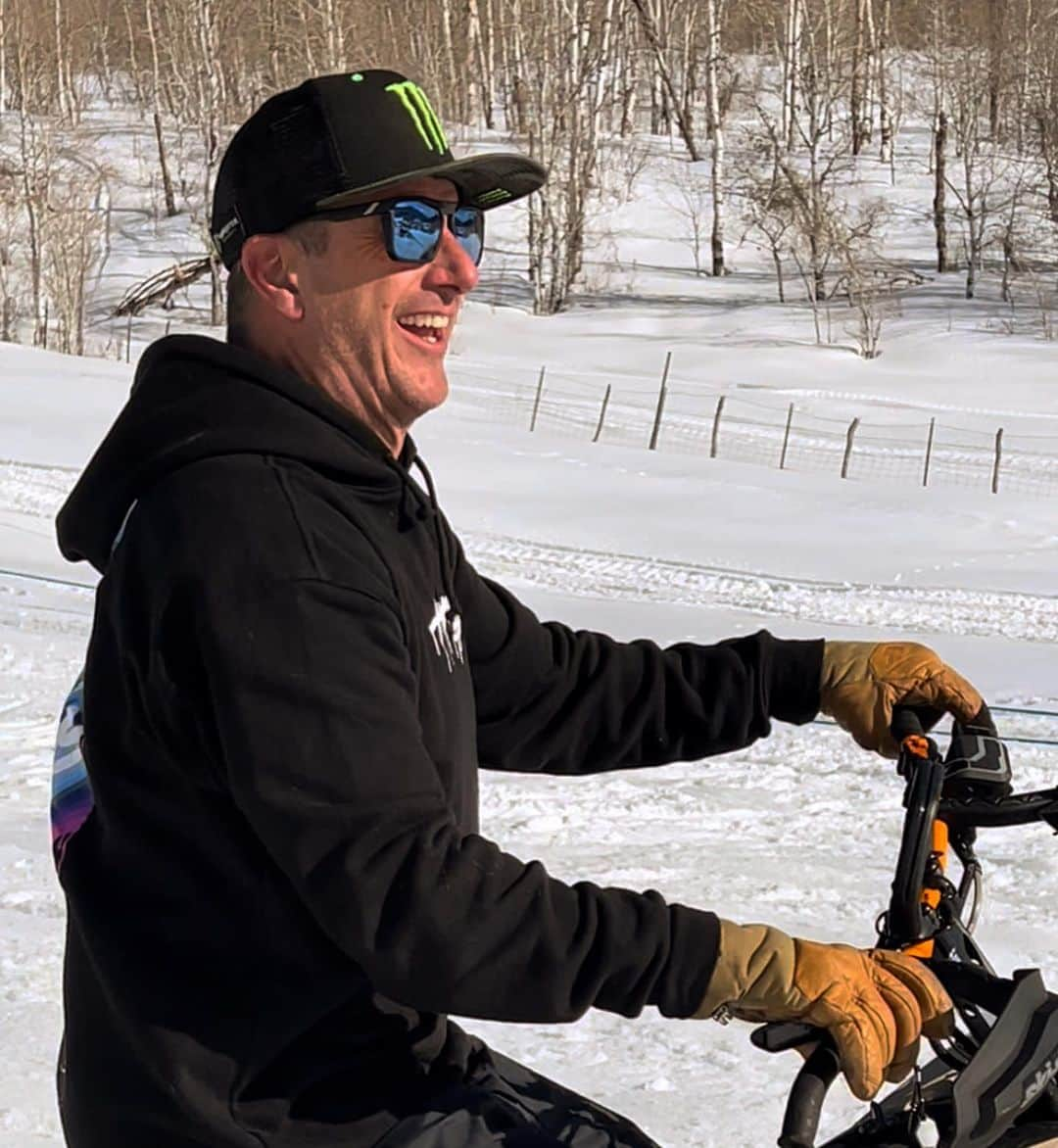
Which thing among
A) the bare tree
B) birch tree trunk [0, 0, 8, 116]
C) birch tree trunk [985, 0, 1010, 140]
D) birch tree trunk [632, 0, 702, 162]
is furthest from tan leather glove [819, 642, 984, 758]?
birch tree trunk [0, 0, 8, 116]

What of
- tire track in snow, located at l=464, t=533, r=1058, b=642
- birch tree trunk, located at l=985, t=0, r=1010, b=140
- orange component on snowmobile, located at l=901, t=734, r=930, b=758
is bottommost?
tire track in snow, located at l=464, t=533, r=1058, b=642

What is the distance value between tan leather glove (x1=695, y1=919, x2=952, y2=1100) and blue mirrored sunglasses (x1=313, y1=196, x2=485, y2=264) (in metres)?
0.81

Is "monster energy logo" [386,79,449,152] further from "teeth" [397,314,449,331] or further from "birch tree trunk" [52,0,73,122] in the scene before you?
"birch tree trunk" [52,0,73,122]

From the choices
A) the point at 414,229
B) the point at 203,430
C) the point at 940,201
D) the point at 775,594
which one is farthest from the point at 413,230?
the point at 940,201

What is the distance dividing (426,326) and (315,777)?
63 cm

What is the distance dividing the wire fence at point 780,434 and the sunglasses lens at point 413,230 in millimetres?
17796

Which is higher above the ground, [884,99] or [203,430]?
[884,99]

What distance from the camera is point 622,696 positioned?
2512 millimetres

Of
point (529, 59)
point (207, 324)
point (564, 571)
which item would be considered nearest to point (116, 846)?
point (564, 571)

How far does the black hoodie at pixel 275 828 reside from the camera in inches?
64.8

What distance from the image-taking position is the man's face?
194 centimetres

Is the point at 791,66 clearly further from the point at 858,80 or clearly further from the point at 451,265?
the point at 451,265

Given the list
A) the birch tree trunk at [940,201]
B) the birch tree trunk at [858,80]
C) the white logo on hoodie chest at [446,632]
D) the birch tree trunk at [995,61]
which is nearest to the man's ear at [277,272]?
the white logo on hoodie chest at [446,632]

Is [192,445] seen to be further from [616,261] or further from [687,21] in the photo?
[687,21]
